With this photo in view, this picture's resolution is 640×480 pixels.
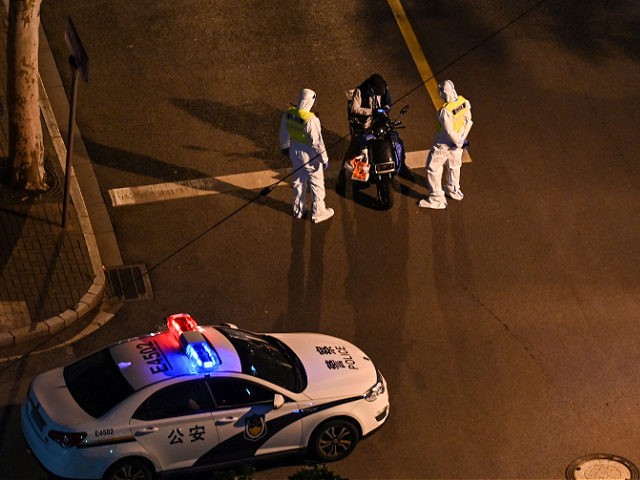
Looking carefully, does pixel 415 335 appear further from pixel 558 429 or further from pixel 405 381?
pixel 558 429

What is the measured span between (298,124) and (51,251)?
365 cm

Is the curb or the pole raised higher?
the pole

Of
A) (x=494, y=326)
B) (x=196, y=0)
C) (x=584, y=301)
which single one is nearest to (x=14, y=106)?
(x=196, y=0)

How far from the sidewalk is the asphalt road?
1.04 ft

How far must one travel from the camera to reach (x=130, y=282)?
13.3 metres

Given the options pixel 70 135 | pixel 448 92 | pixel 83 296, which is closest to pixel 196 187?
pixel 70 135

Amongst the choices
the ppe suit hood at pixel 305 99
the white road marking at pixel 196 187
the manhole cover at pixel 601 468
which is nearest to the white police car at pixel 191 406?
the manhole cover at pixel 601 468

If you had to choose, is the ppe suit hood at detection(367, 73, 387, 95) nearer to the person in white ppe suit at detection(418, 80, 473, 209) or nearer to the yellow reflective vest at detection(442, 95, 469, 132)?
the person in white ppe suit at detection(418, 80, 473, 209)

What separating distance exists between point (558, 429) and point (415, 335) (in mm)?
2101

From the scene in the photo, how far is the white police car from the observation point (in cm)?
990

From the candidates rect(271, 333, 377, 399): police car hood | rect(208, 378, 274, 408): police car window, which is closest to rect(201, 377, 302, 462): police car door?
rect(208, 378, 274, 408): police car window

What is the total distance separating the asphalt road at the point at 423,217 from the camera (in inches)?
471

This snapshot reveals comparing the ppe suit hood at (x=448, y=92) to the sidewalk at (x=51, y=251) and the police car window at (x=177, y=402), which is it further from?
the police car window at (x=177, y=402)

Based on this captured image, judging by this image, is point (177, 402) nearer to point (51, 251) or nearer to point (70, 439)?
point (70, 439)
